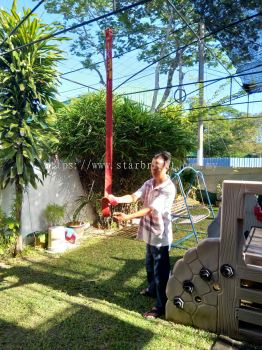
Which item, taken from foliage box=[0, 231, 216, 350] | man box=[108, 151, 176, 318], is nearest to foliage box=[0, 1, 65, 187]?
foliage box=[0, 231, 216, 350]

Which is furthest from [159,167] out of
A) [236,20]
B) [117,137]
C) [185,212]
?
[236,20]

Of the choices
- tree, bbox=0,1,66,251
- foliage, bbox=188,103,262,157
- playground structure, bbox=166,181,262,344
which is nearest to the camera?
playground structure, bbox=166,181,262,344

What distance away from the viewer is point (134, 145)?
18.7ft

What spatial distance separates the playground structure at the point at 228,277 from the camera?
4.94ft

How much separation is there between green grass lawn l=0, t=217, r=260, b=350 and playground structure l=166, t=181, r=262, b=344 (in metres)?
0.44

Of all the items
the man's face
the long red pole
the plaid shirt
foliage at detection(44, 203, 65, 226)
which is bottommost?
foliage at detection(44, 203, 65, 226)

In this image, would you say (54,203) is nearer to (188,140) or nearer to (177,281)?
(188,140)

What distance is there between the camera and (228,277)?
1.67 meters

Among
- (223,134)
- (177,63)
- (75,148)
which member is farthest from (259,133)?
(75,148)

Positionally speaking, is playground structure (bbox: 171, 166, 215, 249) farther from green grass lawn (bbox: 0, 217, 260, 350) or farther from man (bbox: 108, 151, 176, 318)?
man (bbox: 108, 151, 176, 318)

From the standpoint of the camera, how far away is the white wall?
4.69m

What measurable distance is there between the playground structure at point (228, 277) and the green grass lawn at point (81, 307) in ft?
1.43

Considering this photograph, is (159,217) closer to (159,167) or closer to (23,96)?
(159,167)

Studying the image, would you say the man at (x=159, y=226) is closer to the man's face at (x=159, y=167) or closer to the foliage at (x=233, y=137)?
the man's face at (x=159, y=167)
